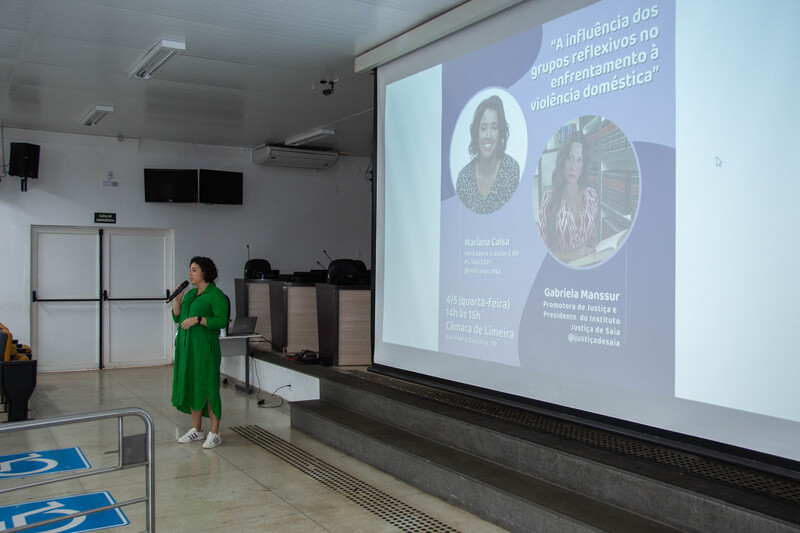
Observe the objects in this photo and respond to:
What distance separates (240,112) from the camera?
898 cm

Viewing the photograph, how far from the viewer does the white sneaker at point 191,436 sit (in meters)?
5.98

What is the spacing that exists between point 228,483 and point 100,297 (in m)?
6.73

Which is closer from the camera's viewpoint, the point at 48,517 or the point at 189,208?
the point at 48,517

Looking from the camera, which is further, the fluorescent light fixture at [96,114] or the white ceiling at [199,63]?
the fluorescent light fixture at [96,114]

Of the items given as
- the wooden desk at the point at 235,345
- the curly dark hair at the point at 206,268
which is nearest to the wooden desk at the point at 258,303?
the wooden desk at the point at 235,345

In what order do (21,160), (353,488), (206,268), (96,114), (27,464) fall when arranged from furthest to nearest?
(21,160), (96,114), (206,268), (27,464), (353,488)

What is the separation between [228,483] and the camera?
15.9 feet

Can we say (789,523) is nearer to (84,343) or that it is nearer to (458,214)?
(458,214)

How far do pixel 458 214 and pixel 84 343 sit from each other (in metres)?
7.63

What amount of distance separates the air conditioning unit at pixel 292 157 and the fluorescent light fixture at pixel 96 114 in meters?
A: 2.63

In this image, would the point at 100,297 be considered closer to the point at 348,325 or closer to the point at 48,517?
the point at 348,325

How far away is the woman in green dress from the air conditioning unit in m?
5.43

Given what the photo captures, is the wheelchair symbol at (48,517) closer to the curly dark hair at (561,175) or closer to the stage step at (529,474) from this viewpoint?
the stage step at (529,474)

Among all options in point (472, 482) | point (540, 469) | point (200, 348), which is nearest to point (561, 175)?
point (540, 469)
